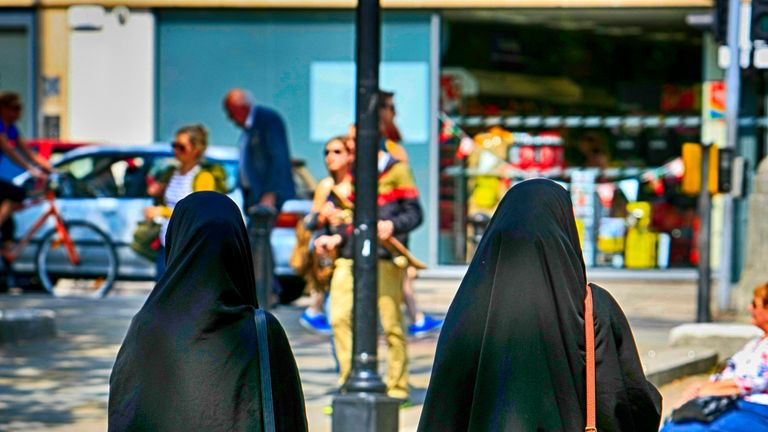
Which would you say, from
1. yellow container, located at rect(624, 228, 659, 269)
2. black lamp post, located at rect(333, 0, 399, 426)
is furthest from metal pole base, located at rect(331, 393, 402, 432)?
yellow container, located at rect(624, 228, 659, 269)

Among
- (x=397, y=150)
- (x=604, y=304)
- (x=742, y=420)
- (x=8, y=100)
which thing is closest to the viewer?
(x=604, y=304)

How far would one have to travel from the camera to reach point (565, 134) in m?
22.5

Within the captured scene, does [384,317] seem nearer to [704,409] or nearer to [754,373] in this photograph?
[704,409]

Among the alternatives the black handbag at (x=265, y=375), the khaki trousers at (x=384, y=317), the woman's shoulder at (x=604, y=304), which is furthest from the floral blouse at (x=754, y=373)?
the black handbag at (x=265, y=375)

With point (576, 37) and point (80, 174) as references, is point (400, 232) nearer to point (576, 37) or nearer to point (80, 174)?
point (80, 174)

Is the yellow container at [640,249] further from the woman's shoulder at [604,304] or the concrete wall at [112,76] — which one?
the woman's shoulder at [604,304]

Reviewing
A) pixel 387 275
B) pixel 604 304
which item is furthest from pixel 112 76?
pixel 604 304

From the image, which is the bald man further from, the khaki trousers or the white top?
the khaki trousers

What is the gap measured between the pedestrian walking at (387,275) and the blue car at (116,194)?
6624 millimetres

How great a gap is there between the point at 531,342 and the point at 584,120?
58.9ft

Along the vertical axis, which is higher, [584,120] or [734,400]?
[584,120]

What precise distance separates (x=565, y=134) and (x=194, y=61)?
4.94m

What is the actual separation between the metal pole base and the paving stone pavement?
2.34 feet

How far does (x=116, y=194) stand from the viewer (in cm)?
1714
